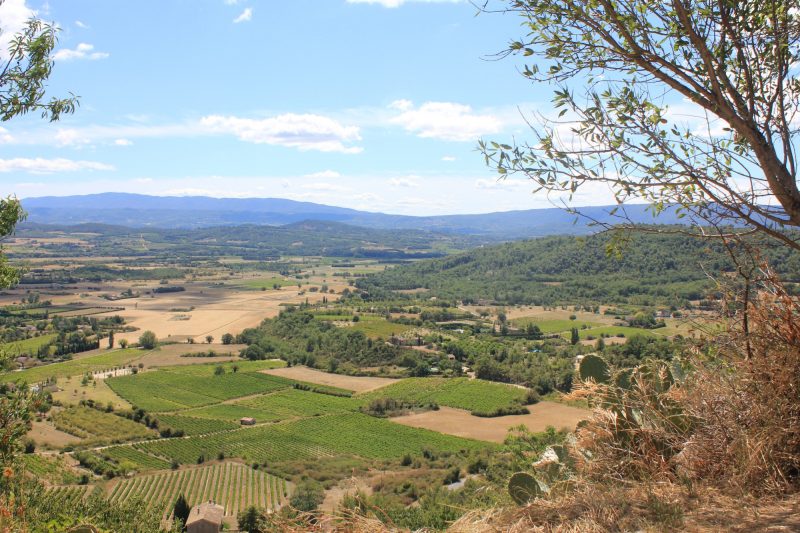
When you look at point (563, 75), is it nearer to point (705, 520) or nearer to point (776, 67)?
point (776, 67)

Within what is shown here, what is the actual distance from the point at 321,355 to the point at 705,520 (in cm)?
6223

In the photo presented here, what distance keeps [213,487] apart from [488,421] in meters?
18.8

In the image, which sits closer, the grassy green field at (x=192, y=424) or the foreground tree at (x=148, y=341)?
the grassy green field at (x=192, y=424)

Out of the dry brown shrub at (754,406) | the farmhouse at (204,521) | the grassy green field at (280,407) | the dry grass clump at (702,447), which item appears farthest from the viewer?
the grassy green field at (280,407)

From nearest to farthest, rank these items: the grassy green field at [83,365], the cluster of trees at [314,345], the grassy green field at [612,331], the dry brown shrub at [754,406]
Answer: the dry brown shrub at [754,406], the grassy green field at [83,365], the grassy green field at [612,331], the cluster of trees at [314,345]

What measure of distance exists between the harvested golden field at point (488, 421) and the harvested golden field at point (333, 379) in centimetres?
1057

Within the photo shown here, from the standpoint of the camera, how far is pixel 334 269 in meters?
160

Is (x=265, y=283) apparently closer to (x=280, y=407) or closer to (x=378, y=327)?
(x=378, y=327)

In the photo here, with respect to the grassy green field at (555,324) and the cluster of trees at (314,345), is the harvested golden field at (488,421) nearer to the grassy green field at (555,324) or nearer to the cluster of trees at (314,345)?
the cluster of trees at (314,345)

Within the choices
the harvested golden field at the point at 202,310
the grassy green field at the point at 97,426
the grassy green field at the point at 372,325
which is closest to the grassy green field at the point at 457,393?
the grassy green field at the point at 372,325

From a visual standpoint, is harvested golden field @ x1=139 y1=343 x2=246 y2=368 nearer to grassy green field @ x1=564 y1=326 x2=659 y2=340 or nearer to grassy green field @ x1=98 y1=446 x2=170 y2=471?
grassy green field @ x1=98 y1=446 x2=170 y2=471

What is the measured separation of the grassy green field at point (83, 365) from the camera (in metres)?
52.0

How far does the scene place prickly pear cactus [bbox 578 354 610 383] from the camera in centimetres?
580

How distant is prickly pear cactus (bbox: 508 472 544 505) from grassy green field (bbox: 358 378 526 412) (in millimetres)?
39076
